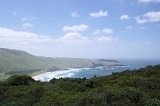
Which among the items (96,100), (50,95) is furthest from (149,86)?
(96,100)

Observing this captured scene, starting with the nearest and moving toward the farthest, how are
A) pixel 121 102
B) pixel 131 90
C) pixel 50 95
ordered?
pixel 121 102 → pixel 131 90 → pixel 50 95

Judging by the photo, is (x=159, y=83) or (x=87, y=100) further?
(x=159, y=83)

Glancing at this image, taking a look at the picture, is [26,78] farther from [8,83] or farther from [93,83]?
[93,83]

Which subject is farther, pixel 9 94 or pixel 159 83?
pixel 159 83

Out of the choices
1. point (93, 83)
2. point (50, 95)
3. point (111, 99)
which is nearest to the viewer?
point (111, 99)

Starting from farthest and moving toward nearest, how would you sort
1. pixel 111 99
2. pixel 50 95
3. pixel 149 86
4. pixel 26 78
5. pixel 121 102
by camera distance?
1. pixel 26 78
2. pixel 149 86
3. pixel 50 95
4. pixel 111 99
5. pixel 121 102

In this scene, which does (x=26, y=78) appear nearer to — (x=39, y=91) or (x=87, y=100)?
(x=39, y=91)

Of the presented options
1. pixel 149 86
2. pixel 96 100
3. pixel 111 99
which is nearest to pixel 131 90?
pixel 111 99

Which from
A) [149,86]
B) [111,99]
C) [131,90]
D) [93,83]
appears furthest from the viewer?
[93,83]
